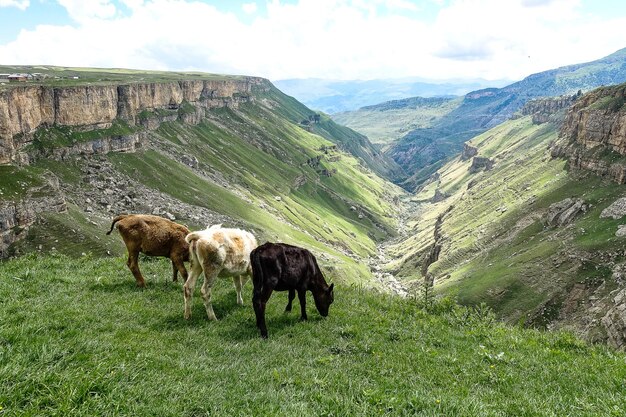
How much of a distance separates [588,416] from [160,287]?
51.2ft

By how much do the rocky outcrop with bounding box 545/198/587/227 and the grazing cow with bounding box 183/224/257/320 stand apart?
464 feet

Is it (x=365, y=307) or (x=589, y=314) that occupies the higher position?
(x=365, y=307)

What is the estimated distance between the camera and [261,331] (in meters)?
14.0

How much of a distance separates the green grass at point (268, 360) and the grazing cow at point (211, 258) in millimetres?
1114

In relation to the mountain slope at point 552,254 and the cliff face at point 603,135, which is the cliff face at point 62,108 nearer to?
the mountain slope at point 552,254

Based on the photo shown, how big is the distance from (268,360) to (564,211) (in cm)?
15125

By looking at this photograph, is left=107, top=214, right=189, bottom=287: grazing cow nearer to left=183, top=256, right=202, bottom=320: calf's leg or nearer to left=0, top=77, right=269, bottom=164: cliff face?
left=183, top=256, right=202, bottom=320: calf's leg

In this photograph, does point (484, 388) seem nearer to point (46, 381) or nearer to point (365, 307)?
point (365, 307)

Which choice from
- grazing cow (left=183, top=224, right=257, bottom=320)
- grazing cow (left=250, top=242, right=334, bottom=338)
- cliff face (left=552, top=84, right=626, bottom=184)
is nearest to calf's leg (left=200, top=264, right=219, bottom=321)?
grazing cow (left=183, top=224, right=257, bottom=320)

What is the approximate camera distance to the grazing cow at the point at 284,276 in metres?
14.3

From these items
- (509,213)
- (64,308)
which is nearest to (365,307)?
(64,308)

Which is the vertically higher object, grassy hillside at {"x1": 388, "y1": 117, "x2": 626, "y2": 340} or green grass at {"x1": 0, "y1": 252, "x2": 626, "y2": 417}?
green grass at {"x1": 0, "y1": 252, "x2": 626, "y2": 417}

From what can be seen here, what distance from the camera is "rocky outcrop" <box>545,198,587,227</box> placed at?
132m

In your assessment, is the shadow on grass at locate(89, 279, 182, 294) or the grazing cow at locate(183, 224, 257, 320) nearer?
the grazing cow at locate(183, 224, 257, 320)
